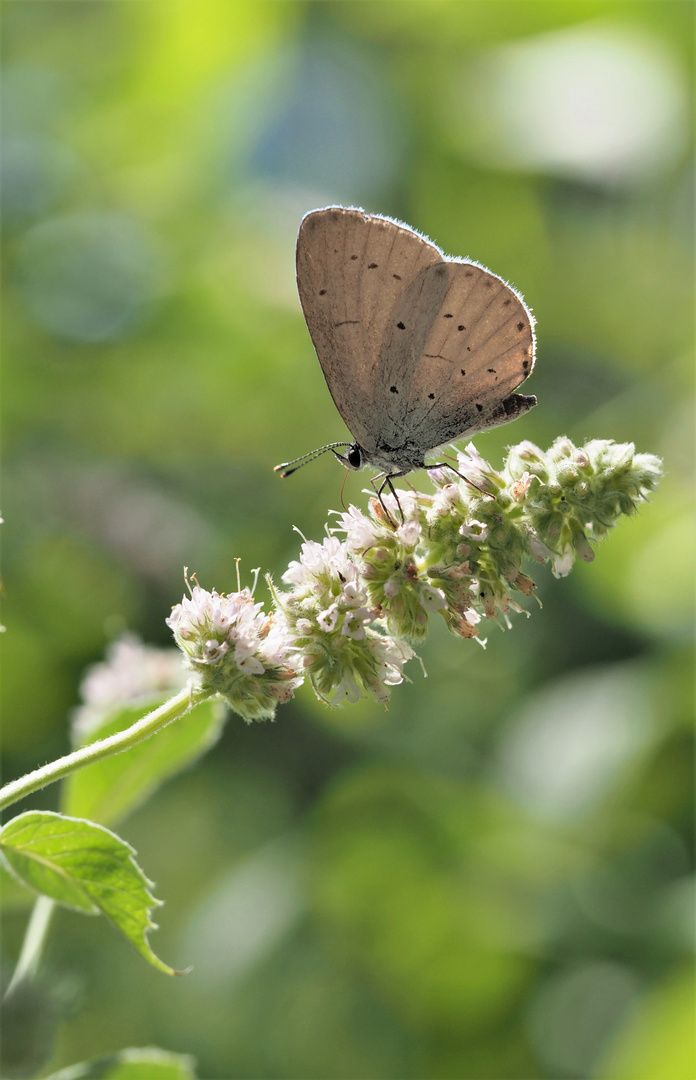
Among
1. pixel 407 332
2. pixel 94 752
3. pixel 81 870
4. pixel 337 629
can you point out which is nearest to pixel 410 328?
pixel 407 332

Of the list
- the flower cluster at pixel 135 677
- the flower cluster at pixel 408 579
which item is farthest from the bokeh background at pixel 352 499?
the flower cluster at pixel 408 579

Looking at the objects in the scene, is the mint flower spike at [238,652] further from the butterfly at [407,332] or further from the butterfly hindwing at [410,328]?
the butterfly hindwing at [410,328]

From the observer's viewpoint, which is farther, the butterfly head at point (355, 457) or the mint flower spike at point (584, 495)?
the butterfly head at point (355, 457)

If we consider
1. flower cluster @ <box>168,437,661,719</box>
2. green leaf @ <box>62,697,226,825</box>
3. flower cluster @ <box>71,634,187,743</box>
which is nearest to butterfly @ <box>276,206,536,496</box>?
flower cluster @ <box>168,437,661,719</box>

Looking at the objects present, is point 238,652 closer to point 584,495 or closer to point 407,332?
point 584,495

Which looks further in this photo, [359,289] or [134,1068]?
[359,289]
